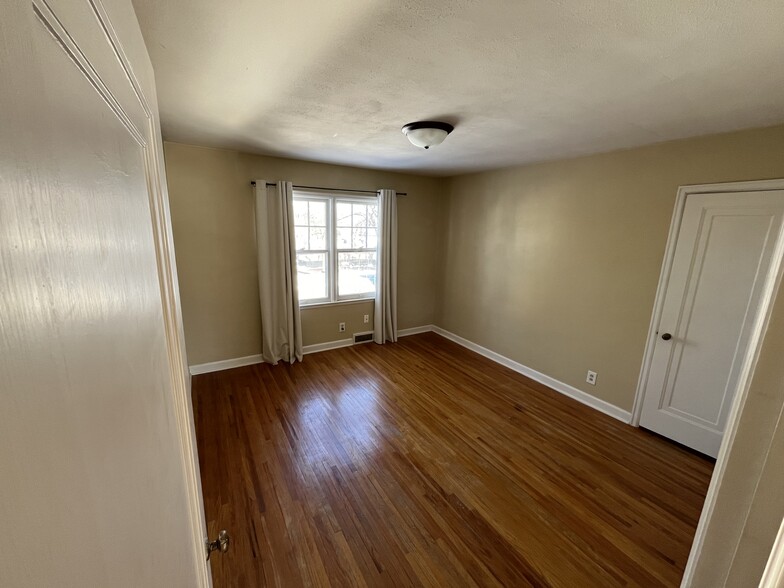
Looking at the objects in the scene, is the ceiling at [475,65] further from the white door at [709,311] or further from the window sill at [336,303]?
the window sill at [336,303]

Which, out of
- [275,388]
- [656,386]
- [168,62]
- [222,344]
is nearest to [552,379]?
[656,386]

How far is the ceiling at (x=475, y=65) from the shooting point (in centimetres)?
108

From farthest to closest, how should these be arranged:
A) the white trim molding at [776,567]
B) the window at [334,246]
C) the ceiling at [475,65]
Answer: the window at [334,246] → the ceiling at [475,65] → the white trim molding at [776,567]

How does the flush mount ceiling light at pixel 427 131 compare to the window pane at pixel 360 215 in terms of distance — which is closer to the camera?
the flush mount ceiling light at pixel 427 131

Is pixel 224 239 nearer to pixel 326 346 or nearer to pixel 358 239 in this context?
pixel 358 239

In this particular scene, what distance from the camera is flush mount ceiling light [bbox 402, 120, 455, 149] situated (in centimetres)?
210

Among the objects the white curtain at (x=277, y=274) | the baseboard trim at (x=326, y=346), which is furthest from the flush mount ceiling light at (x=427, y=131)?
the baseboard trim at (x=326, y=346)

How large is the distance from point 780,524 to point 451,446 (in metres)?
2.06

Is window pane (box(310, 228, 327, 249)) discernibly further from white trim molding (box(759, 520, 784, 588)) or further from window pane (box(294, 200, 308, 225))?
white trim molding (box(759, 520, 784, 588))

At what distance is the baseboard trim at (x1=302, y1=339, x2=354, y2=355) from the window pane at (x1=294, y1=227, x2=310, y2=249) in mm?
1241

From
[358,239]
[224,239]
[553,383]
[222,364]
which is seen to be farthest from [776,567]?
[358,239]

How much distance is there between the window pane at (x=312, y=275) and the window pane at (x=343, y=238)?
228 mm

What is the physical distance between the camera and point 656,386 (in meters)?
2.61

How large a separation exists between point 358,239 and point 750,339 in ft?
12.6
